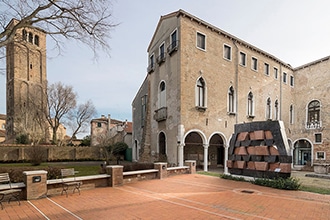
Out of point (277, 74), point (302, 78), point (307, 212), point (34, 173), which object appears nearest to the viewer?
point (307, 212)

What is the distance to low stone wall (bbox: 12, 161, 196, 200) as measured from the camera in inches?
286

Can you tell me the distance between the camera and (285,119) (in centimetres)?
2720

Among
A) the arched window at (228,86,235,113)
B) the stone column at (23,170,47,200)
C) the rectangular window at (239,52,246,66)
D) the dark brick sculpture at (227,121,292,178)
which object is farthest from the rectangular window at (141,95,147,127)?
the stone column at (23,170,47,200)

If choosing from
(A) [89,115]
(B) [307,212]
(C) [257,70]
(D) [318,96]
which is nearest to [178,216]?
(B) [307,212]

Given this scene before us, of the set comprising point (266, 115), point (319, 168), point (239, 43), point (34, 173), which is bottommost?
point (319, 168)

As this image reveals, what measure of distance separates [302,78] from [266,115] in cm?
950

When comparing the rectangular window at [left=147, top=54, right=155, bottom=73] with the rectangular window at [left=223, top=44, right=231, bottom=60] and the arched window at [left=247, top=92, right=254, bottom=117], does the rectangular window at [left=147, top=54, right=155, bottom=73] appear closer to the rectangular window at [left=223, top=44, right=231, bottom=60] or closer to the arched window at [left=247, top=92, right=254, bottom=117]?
the rectangular window at [left=223, top=44, right=231, bottom=60]

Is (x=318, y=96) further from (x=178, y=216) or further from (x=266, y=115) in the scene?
(x=178, y=216)

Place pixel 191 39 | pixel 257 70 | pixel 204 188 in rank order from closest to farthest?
pixel 204 188
pixel 191 39
pixel 257 70

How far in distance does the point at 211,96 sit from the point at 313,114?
16.9m

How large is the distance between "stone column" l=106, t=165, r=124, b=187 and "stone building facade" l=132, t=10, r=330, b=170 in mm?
7401

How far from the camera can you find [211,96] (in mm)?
18875

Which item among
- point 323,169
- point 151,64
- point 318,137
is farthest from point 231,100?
point 318,137

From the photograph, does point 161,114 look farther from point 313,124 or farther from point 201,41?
point 313,124
